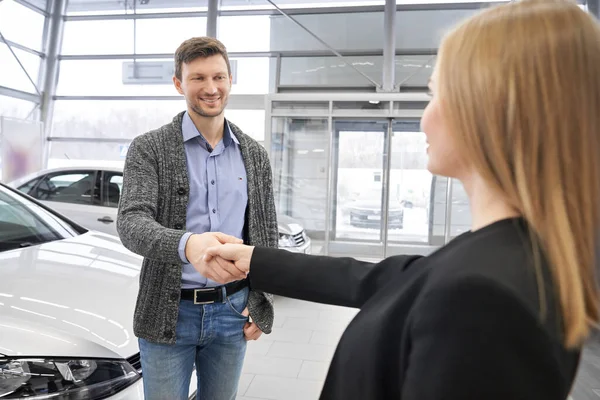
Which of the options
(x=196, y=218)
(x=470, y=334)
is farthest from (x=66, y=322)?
(x=470, y=334)

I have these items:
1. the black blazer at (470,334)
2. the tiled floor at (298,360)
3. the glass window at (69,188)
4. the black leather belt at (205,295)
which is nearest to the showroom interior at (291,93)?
the glass window at (69,188)

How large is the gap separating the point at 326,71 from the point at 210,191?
674cm

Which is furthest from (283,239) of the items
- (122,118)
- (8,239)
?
(122,118)

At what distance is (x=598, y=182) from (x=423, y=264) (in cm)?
24

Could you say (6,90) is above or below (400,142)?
above

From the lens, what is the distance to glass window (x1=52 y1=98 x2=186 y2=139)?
26.7ft

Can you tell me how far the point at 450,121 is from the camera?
595mm

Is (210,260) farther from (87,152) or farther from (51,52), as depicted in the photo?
(51,52)

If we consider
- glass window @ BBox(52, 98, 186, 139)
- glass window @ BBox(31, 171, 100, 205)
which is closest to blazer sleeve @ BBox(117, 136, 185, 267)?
glass window @ BBox(31, 171, 100, 205)

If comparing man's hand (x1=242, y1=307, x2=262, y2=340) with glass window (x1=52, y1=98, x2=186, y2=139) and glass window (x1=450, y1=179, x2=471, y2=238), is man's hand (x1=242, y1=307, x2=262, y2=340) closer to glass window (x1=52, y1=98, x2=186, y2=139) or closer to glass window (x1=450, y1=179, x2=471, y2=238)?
glass window (x1=450, y1=179, x2=471, y2=238)

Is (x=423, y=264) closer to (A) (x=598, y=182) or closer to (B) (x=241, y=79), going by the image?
(A) (x=598, y=182)

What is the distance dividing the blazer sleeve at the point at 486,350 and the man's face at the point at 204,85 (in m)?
1.12

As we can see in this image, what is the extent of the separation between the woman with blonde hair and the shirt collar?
972mm

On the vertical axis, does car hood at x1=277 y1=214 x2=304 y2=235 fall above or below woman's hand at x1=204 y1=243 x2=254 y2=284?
below
